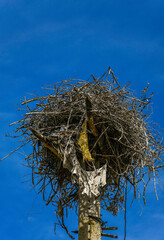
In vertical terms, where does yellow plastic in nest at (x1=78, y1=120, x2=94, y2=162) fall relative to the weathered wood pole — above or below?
above

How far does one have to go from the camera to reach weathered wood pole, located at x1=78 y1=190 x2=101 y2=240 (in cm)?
548

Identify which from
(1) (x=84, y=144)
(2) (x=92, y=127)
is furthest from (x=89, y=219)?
(2) (x=92, y=127)

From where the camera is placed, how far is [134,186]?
20.3ft

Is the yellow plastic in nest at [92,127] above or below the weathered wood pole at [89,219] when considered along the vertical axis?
above

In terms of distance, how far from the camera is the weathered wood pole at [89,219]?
18.0ft

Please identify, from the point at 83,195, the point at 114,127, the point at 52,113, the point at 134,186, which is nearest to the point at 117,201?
the point at 134,186

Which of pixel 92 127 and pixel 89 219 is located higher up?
pixel 92 127

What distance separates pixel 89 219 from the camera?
5578mm

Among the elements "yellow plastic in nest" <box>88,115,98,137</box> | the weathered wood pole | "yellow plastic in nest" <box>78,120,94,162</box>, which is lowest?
the weathered wood pole

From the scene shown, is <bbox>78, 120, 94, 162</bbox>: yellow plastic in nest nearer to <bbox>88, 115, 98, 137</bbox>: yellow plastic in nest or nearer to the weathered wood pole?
<bbox>88, 115, 98, 137</bbox>: yellow plastic in nest

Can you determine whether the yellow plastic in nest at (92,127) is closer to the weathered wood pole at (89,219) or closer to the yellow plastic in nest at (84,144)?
the yellow plastic in nest at (84,144)

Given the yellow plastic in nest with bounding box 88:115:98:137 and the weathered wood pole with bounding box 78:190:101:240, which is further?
the yellow plastic in nest with bounding box 88:115:98:137

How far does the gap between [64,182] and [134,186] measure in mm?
1357

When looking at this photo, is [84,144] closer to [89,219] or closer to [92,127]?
[92,127]
